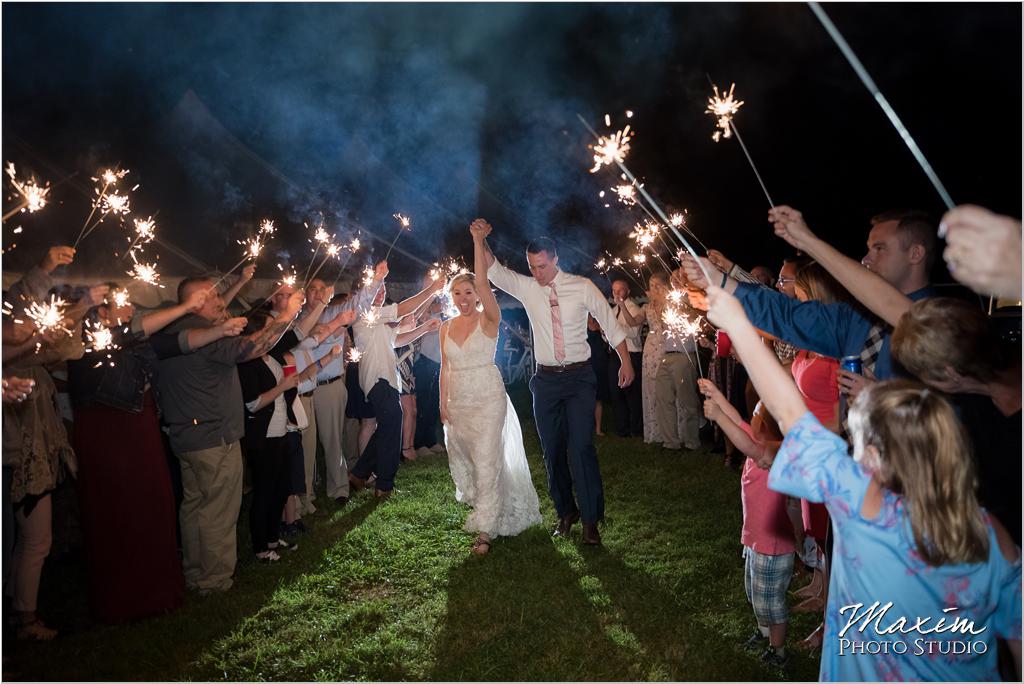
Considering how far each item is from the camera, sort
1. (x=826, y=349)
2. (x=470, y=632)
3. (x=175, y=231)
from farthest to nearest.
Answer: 1. (x=175, y=231)
2. (x=470, y=632)
3. (x=826, y=349)

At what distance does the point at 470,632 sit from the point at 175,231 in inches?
371

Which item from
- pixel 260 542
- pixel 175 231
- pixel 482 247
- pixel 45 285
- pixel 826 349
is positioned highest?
pixel 175 231

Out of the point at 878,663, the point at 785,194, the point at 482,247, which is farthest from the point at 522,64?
the point at 878,663

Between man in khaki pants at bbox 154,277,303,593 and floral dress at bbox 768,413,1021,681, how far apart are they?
148 inches

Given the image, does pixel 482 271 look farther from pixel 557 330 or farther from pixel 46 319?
pixel 46 319

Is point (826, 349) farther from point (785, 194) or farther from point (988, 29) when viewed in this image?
point (785, 194)

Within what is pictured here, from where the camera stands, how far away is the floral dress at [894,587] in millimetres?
1894

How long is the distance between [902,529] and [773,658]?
210 cm

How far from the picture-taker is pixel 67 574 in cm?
512

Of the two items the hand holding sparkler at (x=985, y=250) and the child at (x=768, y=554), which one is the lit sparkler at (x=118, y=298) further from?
the hand holding sparkler at (x=985, y=250)

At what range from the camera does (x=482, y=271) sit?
556 cm

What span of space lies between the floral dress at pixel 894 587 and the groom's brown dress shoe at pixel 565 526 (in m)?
3.84

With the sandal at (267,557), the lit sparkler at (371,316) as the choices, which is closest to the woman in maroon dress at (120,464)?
the sandal at (267,557)

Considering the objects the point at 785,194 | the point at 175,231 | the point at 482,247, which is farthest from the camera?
the point at 785,194
